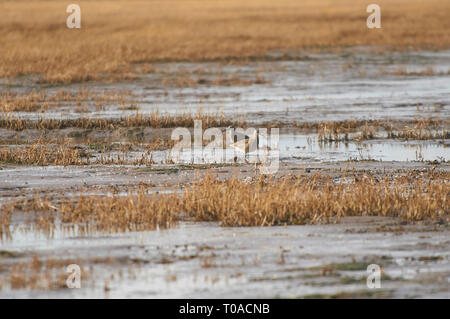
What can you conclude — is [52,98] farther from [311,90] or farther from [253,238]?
[253,238]

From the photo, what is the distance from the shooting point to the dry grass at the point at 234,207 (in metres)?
9.95

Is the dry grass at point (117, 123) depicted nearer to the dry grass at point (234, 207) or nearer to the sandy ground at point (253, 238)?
the sandy ground at point (253, 238)

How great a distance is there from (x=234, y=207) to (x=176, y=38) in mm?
34118

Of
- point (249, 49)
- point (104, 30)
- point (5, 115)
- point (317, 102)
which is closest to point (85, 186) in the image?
point (5, 115)

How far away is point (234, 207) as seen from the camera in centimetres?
1009

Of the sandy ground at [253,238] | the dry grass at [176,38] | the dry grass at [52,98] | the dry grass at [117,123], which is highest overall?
the dry grass at [176,38]

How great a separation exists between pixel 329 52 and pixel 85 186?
2749 centimetres

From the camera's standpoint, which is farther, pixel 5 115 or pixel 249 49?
pixel 249 49

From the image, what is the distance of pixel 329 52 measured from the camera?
38.5 m

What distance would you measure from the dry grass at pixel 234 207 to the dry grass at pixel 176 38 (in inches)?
665

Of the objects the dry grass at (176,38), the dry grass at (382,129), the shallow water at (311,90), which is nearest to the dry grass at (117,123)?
the shallow water at (311,90)
